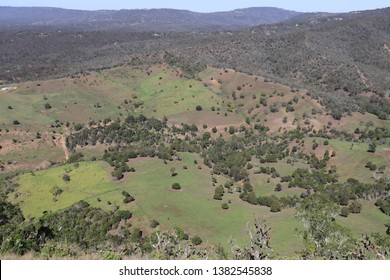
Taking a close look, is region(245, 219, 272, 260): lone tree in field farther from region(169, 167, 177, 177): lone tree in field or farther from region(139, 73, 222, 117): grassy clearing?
region(139, 73, 222, 117): grassy clearing

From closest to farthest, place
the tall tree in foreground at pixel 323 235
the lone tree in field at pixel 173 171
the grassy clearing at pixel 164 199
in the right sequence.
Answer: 1. the tall tree in foreground at pixel 323 235
2. the grassy clearing at pixel 164 199
3. the lone tree in field at pixel 173 171

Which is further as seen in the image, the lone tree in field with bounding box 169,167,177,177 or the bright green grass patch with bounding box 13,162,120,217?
the lone tree in field with bounding box 169,167,177,177

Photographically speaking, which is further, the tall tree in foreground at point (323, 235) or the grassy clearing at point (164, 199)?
the grassy clearing at point (164, 199)

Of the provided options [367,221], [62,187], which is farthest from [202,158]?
[367,221]

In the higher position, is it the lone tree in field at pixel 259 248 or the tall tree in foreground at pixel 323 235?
the lone tree in field at pixel 259 248

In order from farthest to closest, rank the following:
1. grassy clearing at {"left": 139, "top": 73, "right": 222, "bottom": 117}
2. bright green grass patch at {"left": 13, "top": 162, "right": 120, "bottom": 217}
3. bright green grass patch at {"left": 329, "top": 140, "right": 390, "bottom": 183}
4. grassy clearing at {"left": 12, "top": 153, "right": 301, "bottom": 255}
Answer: grassy clearing at {"left": 139, "top": 73, "right": 222, "bottom": 117} → bright green grass patch at {"left": 329, "top": 140, "right": 390, "bottom": 183} → bright green grass patch at {"left": 13, "top": 162, "right": 120, "bottom": 217} → grassy clearing at {"left": 12, "top": 153, "right": 301, "bottom": 255}

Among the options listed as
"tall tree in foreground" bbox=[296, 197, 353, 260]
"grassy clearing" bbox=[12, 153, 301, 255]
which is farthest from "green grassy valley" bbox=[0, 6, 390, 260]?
"grassy clearing" bbox=[12, 153, 301, 255]

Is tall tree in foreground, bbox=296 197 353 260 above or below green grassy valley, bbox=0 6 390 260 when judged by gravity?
above

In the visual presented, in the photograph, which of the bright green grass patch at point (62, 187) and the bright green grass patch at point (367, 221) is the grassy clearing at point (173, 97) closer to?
the bright green grass patch at point (62, 187)

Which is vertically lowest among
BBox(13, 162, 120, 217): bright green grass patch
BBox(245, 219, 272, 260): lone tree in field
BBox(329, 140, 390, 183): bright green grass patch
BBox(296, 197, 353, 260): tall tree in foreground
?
BBox(13, 162, 120, 217): bright green grass patch

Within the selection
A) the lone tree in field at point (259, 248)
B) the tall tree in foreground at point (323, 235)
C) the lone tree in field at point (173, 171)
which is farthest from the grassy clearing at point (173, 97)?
the lone tree in field at point (259, 248)

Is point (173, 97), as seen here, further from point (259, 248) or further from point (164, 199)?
point (259, 248)

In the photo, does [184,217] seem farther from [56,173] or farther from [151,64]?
[151,64]
